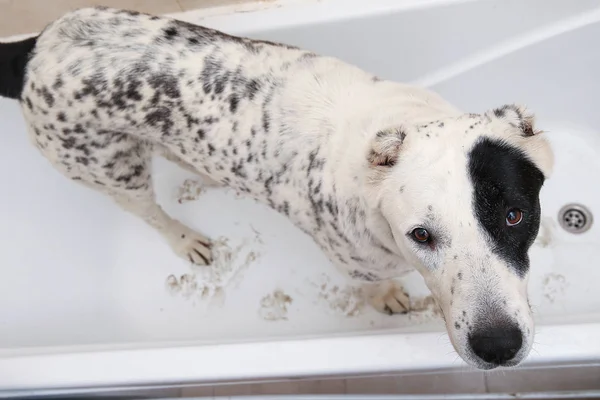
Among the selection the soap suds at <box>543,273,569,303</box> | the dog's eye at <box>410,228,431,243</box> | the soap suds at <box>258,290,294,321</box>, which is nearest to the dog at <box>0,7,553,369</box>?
the dog's eye at <box>410,228,431,243</box>

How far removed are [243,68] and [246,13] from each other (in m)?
0.65

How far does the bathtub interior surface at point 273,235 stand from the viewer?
195 cm

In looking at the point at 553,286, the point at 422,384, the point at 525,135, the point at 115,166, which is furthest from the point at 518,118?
the point at 115,166

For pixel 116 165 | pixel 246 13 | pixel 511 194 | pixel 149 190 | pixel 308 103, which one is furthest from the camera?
pixel 246 13

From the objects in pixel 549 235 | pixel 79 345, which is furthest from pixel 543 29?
pixel 79 345

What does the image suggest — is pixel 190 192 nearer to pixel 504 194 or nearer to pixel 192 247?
pixel 192 247

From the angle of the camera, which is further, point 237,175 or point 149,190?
point 149,190

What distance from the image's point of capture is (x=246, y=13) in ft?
6.57

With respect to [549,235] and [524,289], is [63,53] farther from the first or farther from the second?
[549,235]

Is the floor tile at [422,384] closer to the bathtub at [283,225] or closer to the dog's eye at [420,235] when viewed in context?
the bathtub at [283,225]

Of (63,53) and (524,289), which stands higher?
(63,53)

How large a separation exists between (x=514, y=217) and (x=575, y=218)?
1.16 metres

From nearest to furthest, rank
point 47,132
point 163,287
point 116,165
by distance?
point 47,132, point 116,165, point 163,287

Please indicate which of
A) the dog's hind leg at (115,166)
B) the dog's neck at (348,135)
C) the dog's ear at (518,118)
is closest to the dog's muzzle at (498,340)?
the dog's neck at (348,135)
